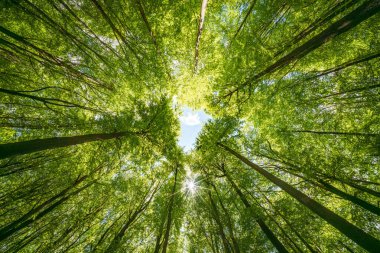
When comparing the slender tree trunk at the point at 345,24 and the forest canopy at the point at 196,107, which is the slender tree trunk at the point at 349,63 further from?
the slender tree trunk at the point at 345,24

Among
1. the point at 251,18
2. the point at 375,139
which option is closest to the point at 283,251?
the point at 375,139

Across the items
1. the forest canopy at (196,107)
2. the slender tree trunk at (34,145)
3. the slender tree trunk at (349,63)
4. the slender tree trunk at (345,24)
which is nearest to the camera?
the slender tree trunk at (34,145)

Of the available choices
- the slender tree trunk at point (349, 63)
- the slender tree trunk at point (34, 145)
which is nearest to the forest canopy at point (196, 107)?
the slender tree trunk at point (349, 63)

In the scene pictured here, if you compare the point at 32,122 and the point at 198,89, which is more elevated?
the point at 198,89

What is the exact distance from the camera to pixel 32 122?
6.79m

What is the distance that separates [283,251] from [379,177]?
423 cm

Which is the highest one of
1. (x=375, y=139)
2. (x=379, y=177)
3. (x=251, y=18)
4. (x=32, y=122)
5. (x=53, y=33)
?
(x=251, y=18)

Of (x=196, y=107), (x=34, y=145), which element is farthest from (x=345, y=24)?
(x=34, y=145)

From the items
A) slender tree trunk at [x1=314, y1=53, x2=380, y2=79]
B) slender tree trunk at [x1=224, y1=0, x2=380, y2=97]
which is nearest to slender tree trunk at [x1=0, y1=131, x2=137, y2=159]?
slender tree trunk at [x1=224, y1=0, x2=380, y2=97]

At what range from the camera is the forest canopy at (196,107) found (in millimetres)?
5590

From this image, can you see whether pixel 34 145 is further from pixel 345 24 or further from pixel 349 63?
pixel 349 63

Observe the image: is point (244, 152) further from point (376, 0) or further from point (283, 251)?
point (376, 0)

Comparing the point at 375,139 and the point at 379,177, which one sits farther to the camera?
the point at 379,177

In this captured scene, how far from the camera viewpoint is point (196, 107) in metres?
9.32
